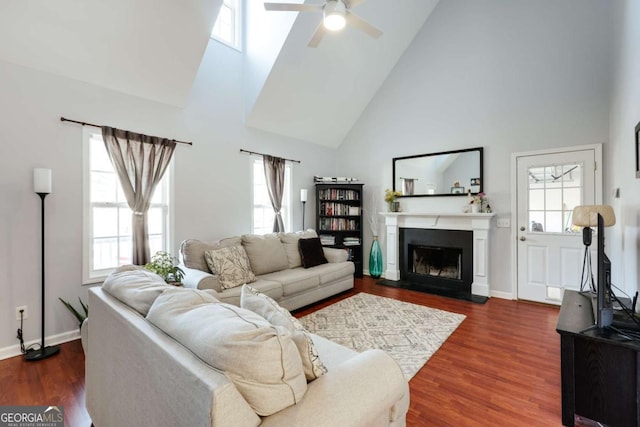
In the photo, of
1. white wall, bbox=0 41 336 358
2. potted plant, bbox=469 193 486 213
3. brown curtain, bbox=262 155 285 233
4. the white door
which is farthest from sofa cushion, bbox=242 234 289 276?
the white door

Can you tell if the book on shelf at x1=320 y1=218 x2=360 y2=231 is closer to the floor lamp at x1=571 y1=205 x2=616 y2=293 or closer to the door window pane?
the door window pane

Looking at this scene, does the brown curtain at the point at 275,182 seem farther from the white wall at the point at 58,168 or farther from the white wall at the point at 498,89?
the white wall at the point at 498,89

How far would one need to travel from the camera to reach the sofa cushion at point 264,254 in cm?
362

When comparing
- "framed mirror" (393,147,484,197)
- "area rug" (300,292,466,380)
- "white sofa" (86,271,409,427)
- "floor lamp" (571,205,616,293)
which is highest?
"framed mirror" (393,147,484,197)

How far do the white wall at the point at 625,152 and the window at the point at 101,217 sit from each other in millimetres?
4738

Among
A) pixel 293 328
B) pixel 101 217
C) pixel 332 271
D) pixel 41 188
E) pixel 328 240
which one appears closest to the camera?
pixel 293 328

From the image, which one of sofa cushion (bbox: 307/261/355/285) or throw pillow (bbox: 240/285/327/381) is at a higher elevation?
throw pillow (bbox: 240/285/327/381)

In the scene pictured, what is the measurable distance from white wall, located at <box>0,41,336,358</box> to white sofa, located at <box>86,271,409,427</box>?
168 centimetres

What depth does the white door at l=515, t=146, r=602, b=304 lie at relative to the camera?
366 cm

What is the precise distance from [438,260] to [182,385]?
4.60 meters

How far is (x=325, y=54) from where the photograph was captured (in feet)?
14.1

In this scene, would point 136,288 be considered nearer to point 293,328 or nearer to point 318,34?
point 293,328

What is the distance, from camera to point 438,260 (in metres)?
4.84

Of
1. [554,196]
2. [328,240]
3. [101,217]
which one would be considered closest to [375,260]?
[328,240]
